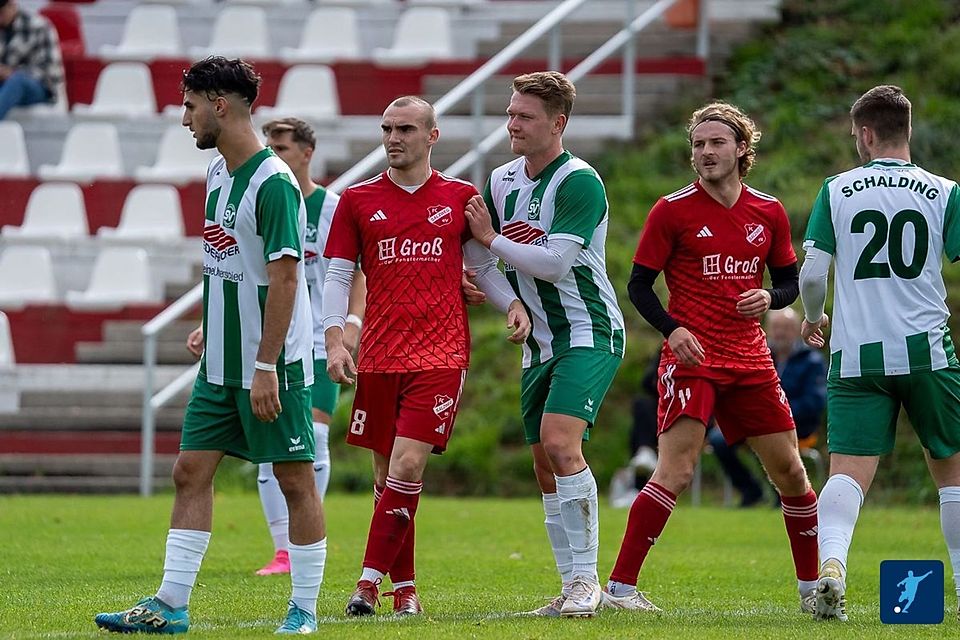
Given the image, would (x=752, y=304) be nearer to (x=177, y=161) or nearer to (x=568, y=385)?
(x=568, y=385)

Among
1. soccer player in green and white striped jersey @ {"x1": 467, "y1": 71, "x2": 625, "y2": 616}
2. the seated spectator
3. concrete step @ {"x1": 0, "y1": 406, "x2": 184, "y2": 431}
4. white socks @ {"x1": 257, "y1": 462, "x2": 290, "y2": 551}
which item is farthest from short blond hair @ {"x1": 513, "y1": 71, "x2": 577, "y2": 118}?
the seated spectator

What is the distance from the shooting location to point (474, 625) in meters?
7.40

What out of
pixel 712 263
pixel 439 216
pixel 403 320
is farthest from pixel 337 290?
pixel 712 263

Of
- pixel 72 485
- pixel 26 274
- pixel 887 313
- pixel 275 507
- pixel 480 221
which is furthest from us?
pixel 26 274

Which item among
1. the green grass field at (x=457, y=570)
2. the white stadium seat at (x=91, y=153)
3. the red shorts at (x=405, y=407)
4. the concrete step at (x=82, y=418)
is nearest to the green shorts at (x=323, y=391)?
the green grass field at (x=457, y=570)

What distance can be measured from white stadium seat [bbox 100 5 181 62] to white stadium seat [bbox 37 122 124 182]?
201cm

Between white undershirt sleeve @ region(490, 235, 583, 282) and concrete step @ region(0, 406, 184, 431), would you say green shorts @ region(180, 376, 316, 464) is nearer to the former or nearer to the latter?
white undershirt sleeve @ region(490, 235, 583, 282)

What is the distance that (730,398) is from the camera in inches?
321

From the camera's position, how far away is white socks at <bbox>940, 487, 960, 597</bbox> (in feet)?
25.7

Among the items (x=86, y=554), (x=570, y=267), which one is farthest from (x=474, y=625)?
(x=86, y=554)

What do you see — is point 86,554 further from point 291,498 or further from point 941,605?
point 941,605

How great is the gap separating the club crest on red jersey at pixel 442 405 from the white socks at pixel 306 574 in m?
1.02

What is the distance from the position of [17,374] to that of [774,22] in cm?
1020

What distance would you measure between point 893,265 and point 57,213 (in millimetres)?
13608
